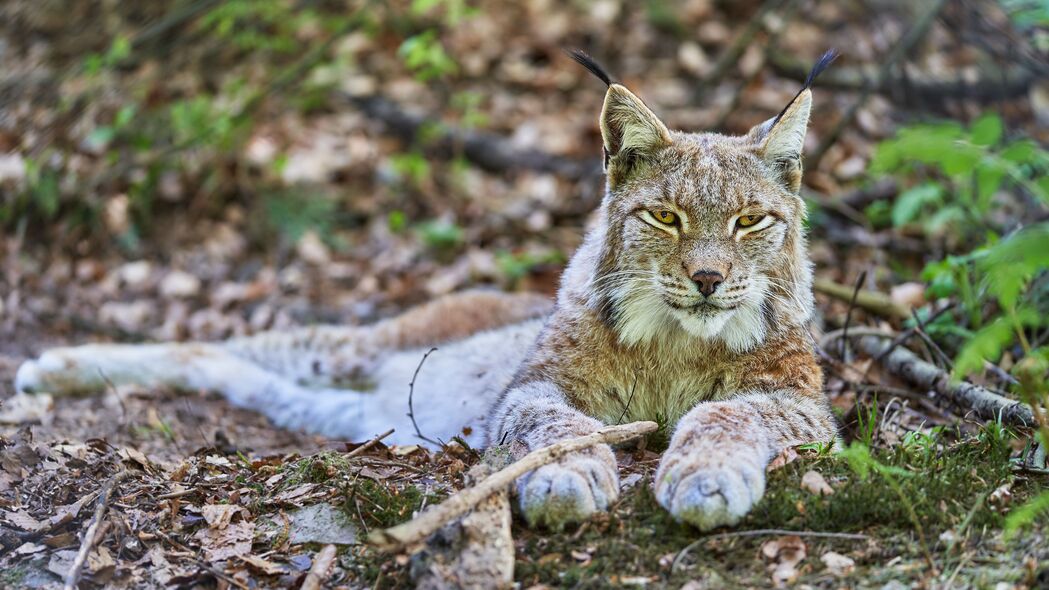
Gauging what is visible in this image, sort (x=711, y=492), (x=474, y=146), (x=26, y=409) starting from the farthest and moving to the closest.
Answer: (x=474, y=146) → (x=26, y=409) → (x=711, y=492)

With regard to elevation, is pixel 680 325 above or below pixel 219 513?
above

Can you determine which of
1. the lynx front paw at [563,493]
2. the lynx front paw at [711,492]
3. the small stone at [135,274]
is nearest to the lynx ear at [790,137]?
the lynx front paw at [711,492]

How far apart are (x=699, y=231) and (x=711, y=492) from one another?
4.51 ft

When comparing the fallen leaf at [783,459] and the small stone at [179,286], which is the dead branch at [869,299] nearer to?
the fallen leaf at [783,459]

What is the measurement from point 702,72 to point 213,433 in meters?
7.01

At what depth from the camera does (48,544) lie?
12.4 feet

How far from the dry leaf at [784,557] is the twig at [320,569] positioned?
1.56 meters

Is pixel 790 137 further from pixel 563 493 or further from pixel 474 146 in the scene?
pixel 474 146

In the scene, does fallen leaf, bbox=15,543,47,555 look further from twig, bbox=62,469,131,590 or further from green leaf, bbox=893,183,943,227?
green leaf, bbox=893,183,943,227

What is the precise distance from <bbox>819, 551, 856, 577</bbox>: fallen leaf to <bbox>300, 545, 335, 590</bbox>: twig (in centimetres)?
175

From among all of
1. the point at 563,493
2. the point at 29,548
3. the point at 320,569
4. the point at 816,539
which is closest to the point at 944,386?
the point at 816,539

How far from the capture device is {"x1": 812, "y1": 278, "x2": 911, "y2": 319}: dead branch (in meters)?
6.51

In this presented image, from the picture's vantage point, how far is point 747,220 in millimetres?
4531

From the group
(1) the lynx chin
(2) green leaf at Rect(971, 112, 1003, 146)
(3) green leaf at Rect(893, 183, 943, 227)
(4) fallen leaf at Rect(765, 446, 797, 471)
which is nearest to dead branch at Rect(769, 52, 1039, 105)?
(3) green leaf at Rect(893, 183, 943, 227)
